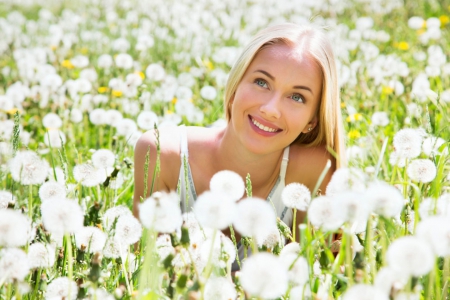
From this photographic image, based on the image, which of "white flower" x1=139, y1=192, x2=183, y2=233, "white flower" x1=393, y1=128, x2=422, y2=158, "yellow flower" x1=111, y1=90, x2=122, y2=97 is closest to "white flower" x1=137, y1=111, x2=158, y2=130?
"yellow flower" x1=111, y1=90, x2=122, y2=97

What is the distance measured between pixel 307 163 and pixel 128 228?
134cm

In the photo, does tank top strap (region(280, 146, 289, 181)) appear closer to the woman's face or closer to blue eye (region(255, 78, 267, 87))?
the woman's face

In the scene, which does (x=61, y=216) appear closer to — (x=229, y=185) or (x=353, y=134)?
(x=229, y=185)

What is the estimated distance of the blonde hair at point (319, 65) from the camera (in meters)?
2.28

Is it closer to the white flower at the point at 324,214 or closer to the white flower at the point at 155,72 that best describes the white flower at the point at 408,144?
the white flower at the point at 324,214

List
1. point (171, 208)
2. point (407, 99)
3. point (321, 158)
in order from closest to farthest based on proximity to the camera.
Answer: point (171, 208) < point (321, 158) < point (407, 99)

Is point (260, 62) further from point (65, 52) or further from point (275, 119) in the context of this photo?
point (65, 52)

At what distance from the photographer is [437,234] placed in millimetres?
933

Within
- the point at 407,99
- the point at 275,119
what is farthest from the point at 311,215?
the point at 407,99

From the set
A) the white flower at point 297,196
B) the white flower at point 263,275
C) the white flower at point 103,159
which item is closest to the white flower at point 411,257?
→ the white flower at point 263,275

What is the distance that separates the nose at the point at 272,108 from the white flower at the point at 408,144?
0.62 meters

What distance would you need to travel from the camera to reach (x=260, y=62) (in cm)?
229

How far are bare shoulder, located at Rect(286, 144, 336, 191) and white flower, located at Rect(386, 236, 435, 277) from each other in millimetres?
1613

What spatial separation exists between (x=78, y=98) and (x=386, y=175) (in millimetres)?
1910
